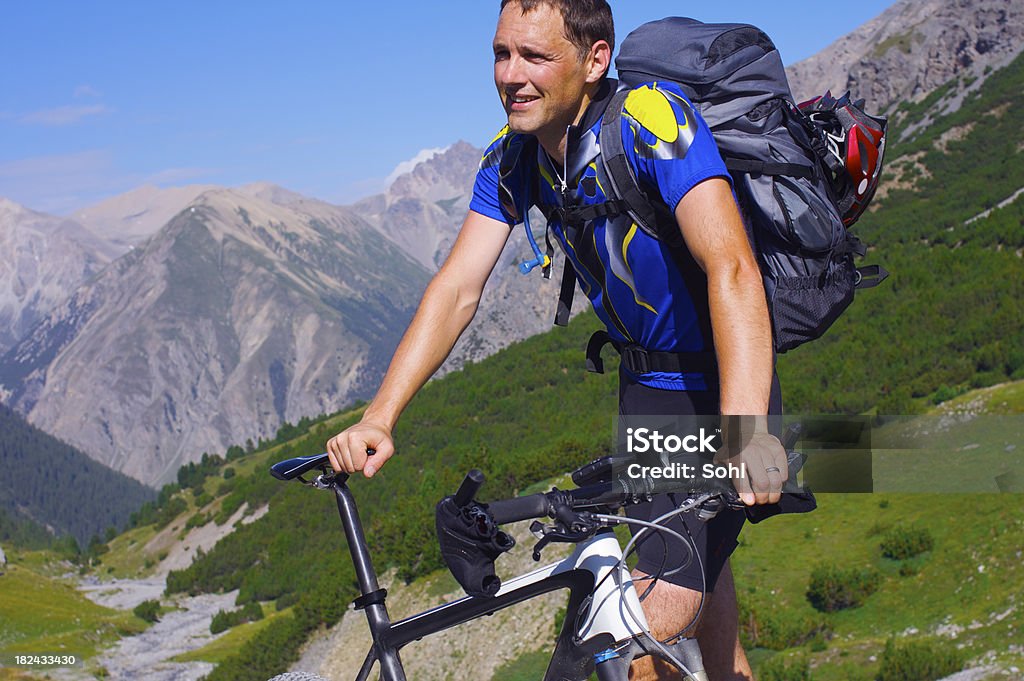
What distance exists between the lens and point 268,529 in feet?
294

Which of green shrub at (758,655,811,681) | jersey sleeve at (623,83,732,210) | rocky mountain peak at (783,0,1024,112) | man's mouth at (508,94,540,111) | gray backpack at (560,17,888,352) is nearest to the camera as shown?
jersey sleeve at (623,83,732,210)

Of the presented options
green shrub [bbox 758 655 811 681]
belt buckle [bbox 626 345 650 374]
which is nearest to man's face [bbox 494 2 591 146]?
belt buckle [bbox 626 345 650 374]

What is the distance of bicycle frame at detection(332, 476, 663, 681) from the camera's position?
322cm

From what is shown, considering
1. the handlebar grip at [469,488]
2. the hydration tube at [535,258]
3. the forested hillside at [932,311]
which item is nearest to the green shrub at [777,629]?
the hydration tube at [535,258]

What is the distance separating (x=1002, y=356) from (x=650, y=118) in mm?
32597

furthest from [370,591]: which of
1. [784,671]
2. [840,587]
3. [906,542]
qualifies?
[906,542]

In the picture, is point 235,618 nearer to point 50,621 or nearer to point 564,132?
point 50,621

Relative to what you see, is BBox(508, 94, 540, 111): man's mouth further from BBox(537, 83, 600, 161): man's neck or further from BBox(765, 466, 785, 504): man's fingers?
BBox(765, 466, 785, 504): man's fingers

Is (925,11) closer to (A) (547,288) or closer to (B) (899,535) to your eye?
(A) (547,288)

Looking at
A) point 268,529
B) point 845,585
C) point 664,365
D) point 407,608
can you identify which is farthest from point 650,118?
point 268,529

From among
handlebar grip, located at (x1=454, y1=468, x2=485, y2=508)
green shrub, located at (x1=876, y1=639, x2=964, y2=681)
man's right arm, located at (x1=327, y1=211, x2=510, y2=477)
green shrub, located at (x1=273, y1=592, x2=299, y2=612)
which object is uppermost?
man's right arm, located at (x1=327, y1=211, x2=510, y2=477)

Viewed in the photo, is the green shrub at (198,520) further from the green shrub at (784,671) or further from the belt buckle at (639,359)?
the belt buckle at (639,359)

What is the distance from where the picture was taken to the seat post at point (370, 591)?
3250 millimetres

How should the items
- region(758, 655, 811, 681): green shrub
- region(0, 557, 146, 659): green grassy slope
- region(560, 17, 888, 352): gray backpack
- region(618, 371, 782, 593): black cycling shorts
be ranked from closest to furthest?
region(618, 371, 782, 593): black cycling shorts, region(560, 17, 888, 352): gray backpack, region(758, 655, 811, 681): green shrub, region(0, 557, 146, 659): green grassy slope
